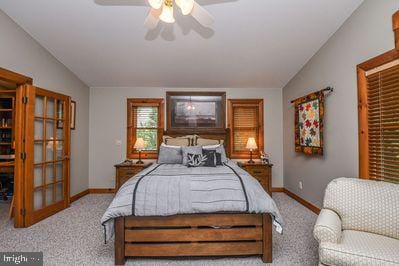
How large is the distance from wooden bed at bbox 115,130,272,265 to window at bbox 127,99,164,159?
8.87ft

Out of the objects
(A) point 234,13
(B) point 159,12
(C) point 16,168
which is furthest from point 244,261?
(C) point 16,168

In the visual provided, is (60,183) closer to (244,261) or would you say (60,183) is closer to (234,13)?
(244,261)

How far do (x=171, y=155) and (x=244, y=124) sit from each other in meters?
1.86

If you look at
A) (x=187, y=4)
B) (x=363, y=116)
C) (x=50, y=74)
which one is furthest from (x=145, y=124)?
(x=363, y=116)

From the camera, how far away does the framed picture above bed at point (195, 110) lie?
475cm

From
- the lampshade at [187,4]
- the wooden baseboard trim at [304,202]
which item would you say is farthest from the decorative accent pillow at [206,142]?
the lampshade at [187,4]

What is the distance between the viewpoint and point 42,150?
3396 millimetres

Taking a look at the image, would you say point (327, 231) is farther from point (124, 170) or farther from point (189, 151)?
point (124, 170)

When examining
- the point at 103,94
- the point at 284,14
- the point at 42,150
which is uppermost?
the point at 284,14

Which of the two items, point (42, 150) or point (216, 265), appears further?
point (42, 150)

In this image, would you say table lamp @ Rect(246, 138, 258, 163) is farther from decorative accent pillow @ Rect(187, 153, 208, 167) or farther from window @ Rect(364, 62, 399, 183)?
window @ Rect(364, 62, 399, 183)

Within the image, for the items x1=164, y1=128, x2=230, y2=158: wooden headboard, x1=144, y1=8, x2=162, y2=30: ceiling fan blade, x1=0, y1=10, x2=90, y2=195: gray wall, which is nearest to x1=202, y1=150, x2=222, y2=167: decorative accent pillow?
x1=164, y1=128, x2=230, y2=158: wooden headboard

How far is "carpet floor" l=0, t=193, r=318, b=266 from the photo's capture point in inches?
85.7

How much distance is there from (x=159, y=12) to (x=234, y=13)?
1171mm
